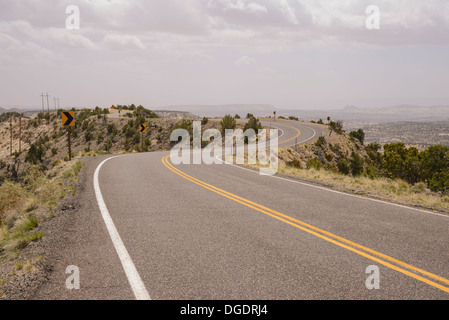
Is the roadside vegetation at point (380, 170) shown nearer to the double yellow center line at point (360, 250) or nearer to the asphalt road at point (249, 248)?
the asphalt road at point (249, 248)

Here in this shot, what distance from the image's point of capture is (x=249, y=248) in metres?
5.50

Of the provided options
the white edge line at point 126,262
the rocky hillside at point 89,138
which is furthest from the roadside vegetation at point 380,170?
the rocky hillside at point 89,138

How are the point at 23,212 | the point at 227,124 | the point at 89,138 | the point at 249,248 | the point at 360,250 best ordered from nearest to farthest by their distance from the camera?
the point at 360,250 < the point at 249,248 < the point at 23,212 < the point at 227,124 < the point at 89,138

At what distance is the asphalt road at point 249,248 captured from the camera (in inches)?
162

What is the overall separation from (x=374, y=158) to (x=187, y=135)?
24.8 metres

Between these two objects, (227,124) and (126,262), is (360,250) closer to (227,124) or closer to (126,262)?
(126,262)

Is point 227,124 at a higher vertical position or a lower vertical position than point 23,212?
higher

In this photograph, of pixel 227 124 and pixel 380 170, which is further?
pixel 227 124

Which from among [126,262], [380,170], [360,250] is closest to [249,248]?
[360,250]

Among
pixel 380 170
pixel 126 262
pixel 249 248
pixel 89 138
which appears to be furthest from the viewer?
pixel 89 138

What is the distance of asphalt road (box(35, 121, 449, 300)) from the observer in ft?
13.5

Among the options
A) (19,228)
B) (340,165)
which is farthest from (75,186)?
(340,165)
